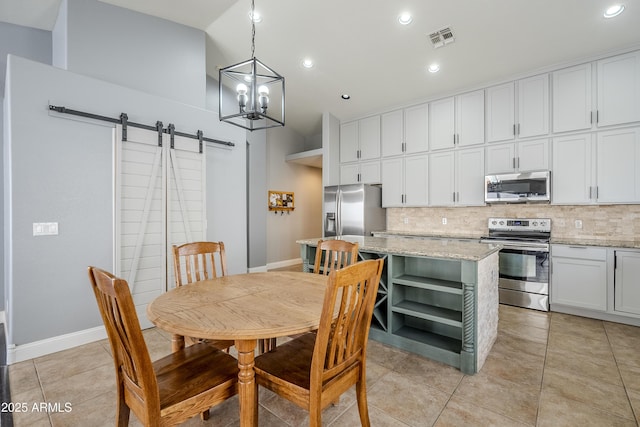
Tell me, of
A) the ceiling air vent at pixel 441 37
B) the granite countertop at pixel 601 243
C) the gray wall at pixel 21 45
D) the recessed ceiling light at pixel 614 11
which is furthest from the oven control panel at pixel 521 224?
the gray wall at pixel 21 45

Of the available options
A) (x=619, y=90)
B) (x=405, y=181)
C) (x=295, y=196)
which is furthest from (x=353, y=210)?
(x=619, y=90)

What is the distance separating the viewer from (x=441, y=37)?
3.55 meters

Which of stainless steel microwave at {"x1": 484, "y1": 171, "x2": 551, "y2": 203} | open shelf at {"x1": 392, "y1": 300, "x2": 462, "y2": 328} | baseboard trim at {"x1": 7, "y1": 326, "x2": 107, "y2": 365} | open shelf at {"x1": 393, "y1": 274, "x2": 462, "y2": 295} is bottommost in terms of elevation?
baseboard trim at {"x1": 7, "y1": 326, "x2": 107, "y2": 365}

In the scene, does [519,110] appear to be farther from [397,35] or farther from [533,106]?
[397,35]

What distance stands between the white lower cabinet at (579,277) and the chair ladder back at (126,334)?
4174 mm

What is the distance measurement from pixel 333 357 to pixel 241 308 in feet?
1.69

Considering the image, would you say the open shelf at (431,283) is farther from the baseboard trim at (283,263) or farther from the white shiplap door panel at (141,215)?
the baseboard trim at (283,263)

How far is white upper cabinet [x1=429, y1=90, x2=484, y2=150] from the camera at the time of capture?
4.25 meters

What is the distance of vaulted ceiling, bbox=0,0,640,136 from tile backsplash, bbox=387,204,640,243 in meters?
1.84

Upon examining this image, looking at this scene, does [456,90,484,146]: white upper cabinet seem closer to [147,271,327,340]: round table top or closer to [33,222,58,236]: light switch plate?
[147,271,327,340]: round table top

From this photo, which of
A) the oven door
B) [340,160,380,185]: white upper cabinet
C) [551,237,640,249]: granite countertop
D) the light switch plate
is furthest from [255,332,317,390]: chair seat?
[340,160,380,185]: white upper cabinet

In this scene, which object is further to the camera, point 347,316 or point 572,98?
point 572,98

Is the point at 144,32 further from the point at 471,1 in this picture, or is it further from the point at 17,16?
the point at 471,1

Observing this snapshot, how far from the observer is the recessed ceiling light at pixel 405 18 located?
3.29 metres
